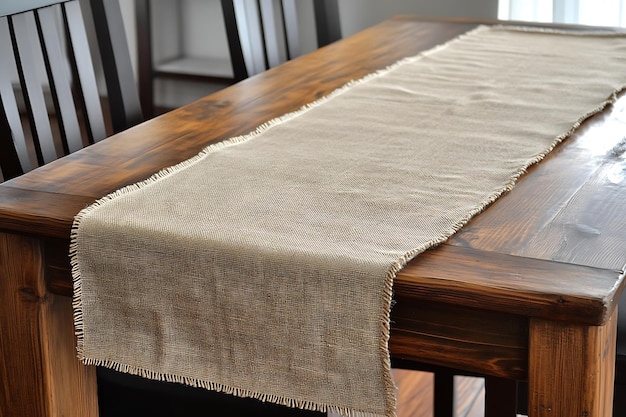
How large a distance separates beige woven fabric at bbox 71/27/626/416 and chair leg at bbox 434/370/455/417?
627 millimetres

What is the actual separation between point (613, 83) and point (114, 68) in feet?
2.78

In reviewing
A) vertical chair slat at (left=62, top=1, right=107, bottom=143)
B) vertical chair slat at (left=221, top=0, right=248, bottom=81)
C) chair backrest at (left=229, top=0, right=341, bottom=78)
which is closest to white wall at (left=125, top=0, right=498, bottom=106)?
chair backrest at (left=229, top=0, right=341, bottom=78)

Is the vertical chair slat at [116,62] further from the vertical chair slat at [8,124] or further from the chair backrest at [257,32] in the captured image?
the chair backrest at [257,32]

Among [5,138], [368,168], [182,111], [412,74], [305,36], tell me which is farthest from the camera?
[305,36]

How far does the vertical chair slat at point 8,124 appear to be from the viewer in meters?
1.42

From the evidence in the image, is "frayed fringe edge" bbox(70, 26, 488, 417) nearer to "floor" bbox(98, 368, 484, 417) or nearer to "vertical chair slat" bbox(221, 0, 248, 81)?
"floor" bbox(98, 368, 484, 417)

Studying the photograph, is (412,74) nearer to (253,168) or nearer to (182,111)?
(182,111)

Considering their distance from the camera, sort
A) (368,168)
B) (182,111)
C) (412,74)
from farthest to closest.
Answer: (412,74) < (182,111) < (368,168)

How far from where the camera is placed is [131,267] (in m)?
1.01

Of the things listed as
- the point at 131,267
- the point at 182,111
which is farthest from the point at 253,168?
the point at 182,111

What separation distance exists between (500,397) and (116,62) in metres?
0.87

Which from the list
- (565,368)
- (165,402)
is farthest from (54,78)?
(565,368)

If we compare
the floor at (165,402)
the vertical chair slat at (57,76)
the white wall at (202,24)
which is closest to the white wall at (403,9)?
the white wall at (202,24)

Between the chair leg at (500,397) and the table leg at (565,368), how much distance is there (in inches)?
26.9
